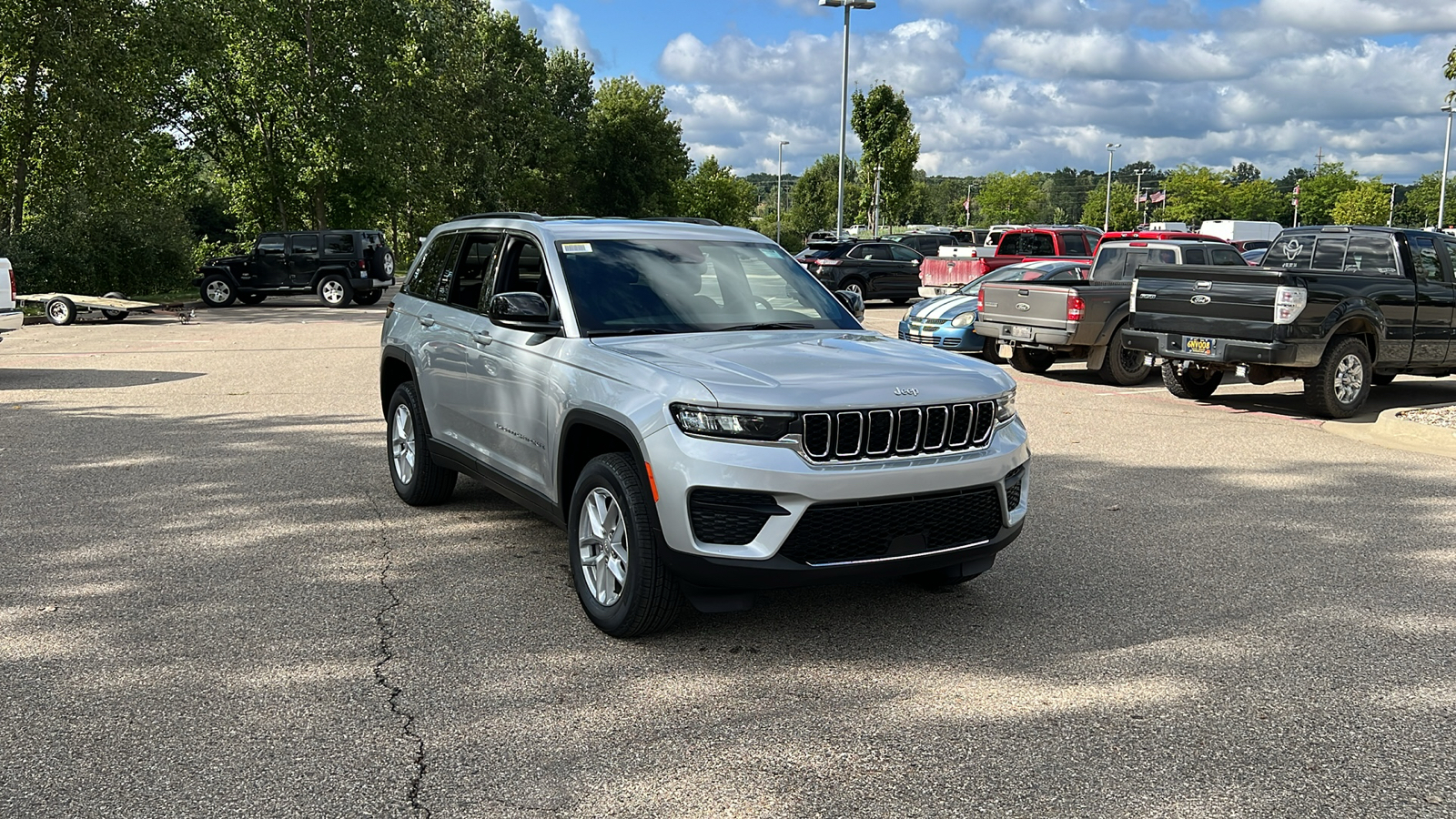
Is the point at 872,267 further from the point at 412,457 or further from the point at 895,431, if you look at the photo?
the point at 895,431

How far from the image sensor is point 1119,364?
47.1ft

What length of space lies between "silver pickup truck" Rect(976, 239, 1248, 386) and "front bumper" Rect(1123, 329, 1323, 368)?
5.02ft

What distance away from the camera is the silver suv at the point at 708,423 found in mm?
4430

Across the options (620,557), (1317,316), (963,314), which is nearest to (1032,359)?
(963,314)

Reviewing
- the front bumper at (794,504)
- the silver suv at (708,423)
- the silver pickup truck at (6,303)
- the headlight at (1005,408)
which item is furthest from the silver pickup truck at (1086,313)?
the silver pickup truck at (6,303)

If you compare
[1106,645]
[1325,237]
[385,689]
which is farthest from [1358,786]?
[1325,237]

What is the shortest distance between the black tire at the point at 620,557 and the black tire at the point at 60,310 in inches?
839

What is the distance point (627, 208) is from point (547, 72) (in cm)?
903

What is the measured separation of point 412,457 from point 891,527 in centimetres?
370

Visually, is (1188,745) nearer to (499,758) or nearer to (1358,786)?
(1358,786)

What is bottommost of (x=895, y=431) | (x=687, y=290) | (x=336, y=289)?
(x=336, y=289)

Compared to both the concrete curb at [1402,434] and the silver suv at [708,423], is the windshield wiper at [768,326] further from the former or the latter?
the concrete curb at [1402,434]

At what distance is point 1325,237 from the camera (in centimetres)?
1280

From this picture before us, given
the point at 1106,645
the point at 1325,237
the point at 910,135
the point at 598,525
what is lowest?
the point at 1106,645
